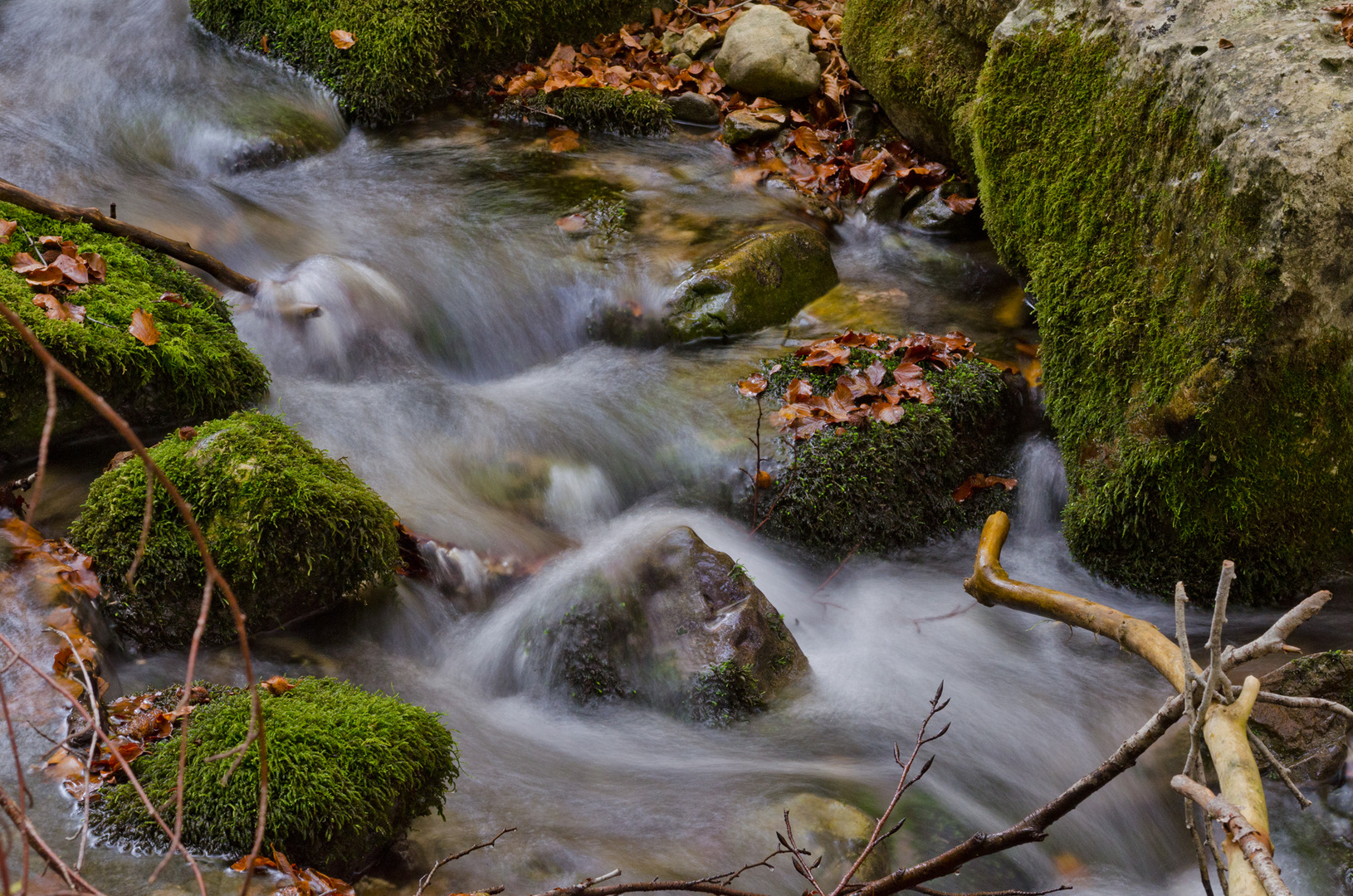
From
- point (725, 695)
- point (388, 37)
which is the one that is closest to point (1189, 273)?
point (725, 695)

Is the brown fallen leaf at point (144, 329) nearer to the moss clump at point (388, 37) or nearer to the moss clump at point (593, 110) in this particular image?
the moss clump at point (388, 37)

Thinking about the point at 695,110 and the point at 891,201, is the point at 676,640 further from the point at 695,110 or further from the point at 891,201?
the point at 695,110

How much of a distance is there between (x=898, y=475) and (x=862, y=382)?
581mm

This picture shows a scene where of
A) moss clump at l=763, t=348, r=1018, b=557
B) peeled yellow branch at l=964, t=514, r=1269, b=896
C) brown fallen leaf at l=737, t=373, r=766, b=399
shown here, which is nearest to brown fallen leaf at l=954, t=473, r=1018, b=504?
moss clump at l=763, t=348, r=1018, b=557

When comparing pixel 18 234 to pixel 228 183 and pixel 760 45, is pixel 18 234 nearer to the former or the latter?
pixel 228 183

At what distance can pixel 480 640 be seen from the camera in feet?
13.3

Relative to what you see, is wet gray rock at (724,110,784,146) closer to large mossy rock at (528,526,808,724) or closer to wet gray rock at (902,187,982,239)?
wet gray rock at (902,187,982,239)

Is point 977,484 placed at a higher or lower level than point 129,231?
lower

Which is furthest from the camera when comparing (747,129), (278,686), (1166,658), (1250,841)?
(747,129)

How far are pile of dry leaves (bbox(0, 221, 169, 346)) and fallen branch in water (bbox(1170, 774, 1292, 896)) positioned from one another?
4.43 m

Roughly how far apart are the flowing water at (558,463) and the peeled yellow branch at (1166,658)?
22.4 inches

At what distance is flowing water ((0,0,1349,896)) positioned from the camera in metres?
3.26

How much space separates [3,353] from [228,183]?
11.0 ft

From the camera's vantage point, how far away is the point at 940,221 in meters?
6.67
